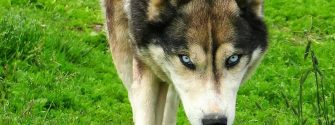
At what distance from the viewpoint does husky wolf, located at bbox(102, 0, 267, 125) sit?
4.93 meters

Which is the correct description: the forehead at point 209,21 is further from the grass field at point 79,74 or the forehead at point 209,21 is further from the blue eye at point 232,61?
the grass field at point 79,74

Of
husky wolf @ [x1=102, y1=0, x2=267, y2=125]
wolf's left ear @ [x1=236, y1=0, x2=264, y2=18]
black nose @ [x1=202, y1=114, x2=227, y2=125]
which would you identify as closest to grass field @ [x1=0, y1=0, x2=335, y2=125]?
husky wolf @ [x1=102, y1=0, x2=267, y2=125]

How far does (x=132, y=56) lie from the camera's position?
247 inches

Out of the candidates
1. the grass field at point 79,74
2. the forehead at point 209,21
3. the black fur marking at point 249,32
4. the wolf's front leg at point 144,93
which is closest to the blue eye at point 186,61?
the forehead at point 209,21

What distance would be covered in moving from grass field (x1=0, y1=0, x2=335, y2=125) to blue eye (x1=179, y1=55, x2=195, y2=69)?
1.56 meters

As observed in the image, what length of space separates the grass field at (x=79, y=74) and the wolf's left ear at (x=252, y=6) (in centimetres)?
119

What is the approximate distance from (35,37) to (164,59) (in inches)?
127

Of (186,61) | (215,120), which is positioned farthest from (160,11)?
(215,120)

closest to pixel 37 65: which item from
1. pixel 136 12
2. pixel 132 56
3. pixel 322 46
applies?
pixel 132 56

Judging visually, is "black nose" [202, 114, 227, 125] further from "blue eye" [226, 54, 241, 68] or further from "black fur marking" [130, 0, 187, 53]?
"black fur marking" [130, 0, 187, 53]

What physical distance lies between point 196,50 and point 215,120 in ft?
1.69

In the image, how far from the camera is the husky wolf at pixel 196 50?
4926mm

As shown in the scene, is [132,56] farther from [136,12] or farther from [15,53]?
[15,53]

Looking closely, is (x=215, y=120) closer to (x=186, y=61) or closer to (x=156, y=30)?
(x=186, y=61)
